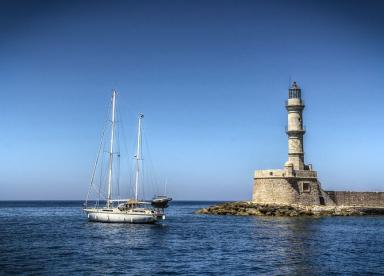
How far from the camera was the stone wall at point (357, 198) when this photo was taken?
66.6m

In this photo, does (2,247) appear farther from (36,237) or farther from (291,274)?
(291,274)

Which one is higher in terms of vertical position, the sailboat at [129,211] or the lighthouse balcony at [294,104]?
the lighthouse balcony at [294,104]

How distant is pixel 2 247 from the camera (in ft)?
101

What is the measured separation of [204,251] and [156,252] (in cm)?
280

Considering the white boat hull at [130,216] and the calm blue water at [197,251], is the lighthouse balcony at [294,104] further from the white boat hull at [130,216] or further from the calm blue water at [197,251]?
the white boat hull at [130,216]

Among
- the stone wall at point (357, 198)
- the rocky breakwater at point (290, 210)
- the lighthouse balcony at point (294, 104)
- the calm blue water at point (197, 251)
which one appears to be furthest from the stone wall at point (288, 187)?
the calm blue water at point (197, 251)

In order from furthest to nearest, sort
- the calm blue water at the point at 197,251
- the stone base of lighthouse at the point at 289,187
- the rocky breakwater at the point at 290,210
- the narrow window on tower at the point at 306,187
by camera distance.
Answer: the narrow window on tower at the point at 306,187, the stone base of lighthouse at the point at 289,187, the rocky breakwater at the point at 290,210, the calm blue water at the point at 197,251

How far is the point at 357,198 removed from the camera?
67438 millimetres

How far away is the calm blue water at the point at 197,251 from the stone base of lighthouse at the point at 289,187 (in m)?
16.7

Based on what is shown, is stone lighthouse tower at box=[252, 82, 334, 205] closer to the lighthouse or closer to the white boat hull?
the lighthouse

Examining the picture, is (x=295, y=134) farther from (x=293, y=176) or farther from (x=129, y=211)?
(x=129, y=211)

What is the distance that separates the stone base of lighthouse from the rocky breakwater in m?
1.06

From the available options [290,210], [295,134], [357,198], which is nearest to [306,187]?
[290,210]

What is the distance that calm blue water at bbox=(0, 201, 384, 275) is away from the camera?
2386cm
